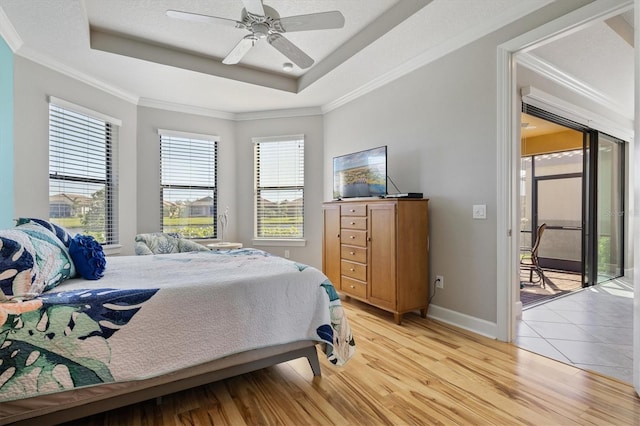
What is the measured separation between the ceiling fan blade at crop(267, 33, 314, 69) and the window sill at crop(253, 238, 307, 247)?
2737 mm

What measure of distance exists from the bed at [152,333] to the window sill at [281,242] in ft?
8.97

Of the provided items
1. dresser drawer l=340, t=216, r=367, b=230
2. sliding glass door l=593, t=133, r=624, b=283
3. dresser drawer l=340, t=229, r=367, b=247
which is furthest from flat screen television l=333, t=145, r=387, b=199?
A: sliding glass door l=593, t=133, r=624, b=283

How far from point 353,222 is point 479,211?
1260mm

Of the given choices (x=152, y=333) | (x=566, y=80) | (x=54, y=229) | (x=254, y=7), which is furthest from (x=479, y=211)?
(x=54, y=229)

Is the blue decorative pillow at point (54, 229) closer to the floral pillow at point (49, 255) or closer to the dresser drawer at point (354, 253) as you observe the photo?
the floral pillow at point (49, 255)

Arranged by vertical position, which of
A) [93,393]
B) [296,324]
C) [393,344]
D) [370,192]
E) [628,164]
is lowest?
[393,344]

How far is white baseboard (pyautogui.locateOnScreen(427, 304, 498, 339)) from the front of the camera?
2.69 meters

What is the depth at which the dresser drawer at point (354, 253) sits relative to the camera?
11.0 ft

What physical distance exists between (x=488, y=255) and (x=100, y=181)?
437cm

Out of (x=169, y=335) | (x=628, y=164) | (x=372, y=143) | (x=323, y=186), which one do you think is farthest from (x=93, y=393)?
(x=628, y=164)

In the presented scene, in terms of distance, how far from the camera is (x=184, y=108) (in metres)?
4.68

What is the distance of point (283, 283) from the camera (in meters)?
1.89

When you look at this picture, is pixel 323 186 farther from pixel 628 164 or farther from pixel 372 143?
pixel 628 164

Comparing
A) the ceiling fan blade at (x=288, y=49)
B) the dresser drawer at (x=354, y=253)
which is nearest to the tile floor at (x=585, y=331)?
the dresser drawer at (x=354, y=253)
